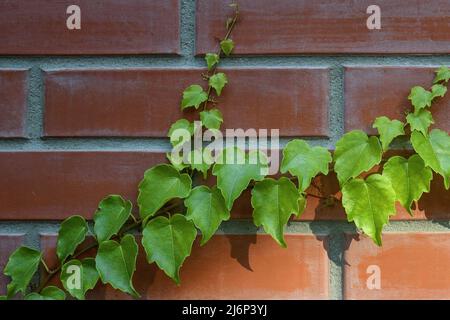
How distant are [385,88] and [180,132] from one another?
260mm

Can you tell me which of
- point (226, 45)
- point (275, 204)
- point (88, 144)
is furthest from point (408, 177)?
point (88, 144)

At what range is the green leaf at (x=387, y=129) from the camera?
0.53 m

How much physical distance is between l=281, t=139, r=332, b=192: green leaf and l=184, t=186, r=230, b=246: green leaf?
3.3 inches

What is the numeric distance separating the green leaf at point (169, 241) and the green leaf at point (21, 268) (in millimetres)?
142

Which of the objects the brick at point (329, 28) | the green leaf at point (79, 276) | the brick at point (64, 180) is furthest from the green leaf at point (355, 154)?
the green leaf at point (79, 276)

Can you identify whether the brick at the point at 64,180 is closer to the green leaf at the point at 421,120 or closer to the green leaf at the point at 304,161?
the green leaf at the point at 304,161

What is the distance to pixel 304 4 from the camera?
564 mm

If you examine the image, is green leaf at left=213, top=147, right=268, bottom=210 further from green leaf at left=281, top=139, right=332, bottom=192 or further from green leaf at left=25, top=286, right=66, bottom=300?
green leaf at left=25, top=286, right=66, bottom=300

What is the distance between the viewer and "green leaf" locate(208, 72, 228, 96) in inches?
21.8

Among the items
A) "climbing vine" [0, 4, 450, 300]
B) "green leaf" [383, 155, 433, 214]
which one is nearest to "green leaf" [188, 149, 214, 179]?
"climbing vine" [0, 4, 450, 300]
